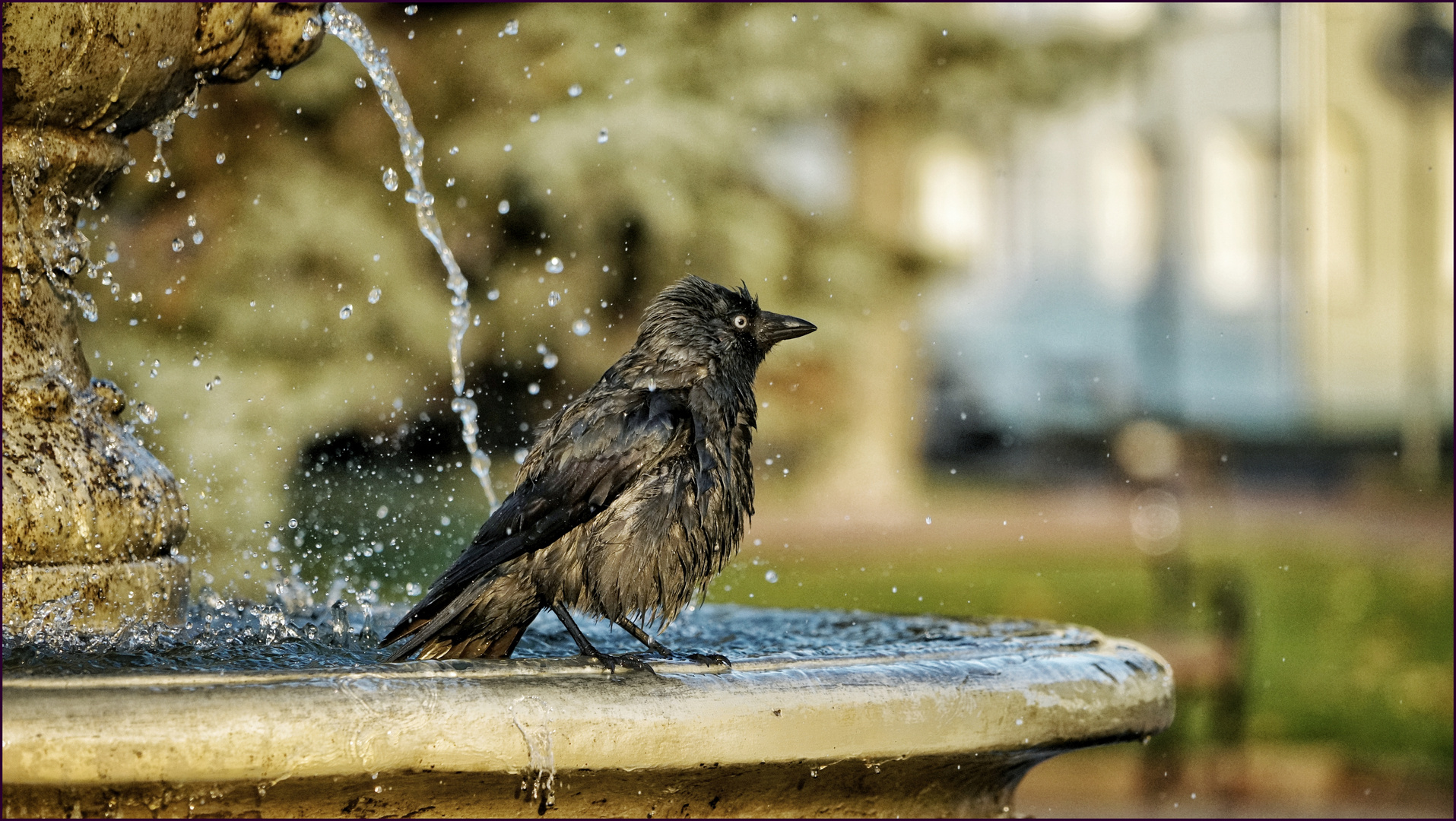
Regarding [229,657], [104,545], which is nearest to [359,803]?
[229,657]

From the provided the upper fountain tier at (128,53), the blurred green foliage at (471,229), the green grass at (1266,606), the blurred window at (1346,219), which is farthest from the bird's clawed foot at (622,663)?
the blurred window at (1346,219)

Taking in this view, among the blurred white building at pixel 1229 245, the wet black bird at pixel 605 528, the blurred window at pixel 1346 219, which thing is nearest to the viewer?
the wet black bird at pixel 605 528

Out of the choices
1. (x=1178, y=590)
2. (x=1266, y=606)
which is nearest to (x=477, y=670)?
(x=1178, y=590)

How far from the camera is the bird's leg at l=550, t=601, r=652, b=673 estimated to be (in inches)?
96.9

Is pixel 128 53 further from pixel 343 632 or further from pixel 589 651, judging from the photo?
pixel 589 651

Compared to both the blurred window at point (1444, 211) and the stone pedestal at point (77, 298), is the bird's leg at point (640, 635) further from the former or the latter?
the blurred window at point (1444, 211)

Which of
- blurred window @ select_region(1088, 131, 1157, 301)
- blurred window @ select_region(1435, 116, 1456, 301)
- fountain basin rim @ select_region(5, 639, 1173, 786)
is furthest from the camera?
blurred window @ select_region(1088, 131, 1157, 301)

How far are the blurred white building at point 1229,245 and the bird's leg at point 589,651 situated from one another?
14396 millimetres

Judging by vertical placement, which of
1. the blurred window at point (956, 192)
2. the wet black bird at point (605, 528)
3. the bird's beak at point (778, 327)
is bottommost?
the wet black bird at point (605, 528)

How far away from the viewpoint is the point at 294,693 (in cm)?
204

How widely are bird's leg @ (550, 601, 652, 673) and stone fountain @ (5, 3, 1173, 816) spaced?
0.12 feet

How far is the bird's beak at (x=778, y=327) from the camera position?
337 centimetres

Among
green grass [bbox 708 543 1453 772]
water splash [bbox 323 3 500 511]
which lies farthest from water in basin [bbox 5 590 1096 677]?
green grass [bbox 708 543 1453 772]

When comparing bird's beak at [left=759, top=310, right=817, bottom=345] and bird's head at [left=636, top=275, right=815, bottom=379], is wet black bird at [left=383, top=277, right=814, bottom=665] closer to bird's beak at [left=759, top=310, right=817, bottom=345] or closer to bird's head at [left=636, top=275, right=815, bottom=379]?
bird's head at [left=636, top=275, right=815, bottom=379]
